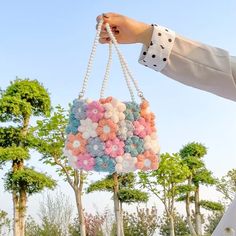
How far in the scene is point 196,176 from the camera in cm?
1844

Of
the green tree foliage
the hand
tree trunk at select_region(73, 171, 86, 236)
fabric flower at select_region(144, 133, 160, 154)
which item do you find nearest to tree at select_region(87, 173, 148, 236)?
the green tree foliage

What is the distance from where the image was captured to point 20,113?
43.8 feet

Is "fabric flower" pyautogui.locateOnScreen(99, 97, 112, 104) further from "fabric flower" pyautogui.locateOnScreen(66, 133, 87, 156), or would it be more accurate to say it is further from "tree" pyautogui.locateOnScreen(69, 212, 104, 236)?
"tree" pyautogui.locateOnScreen(69, 212, 104, 236)

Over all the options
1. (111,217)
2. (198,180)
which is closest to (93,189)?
(111,217)

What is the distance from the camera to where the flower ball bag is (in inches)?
57.5

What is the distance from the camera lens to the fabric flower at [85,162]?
146cm

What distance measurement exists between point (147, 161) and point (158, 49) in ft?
1.85

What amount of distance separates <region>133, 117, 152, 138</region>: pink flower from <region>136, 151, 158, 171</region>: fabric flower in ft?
0.20

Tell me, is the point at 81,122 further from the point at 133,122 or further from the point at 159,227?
the point at 159,227

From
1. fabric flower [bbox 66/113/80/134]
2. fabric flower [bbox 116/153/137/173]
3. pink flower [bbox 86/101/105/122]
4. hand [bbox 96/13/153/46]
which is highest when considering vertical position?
hand [bbox 96/13/153/46]

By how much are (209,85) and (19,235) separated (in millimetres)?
13040

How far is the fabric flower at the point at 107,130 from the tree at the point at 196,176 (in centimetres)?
1659

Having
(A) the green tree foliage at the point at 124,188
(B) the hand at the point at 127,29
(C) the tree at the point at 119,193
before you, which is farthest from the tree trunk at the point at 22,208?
(B) the hand at the point at 127,29

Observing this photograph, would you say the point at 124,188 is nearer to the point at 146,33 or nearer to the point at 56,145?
the point at 56,145
